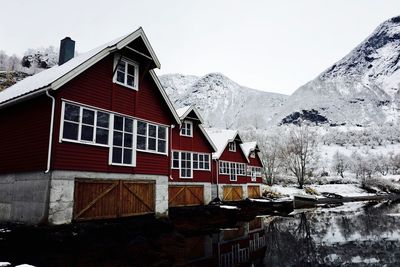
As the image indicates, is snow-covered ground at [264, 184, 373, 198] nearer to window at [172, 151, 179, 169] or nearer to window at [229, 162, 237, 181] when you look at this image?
window at [229, 162, 237, 181]

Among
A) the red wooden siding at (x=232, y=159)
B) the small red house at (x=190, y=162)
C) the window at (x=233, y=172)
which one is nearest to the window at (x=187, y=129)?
the small red house at (x=190, y=162)

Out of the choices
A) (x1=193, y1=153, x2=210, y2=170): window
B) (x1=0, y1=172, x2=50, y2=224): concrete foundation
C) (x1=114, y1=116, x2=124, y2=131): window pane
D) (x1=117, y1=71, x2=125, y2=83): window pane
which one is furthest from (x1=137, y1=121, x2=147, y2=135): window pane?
(x1=193, y1=153, x2=210, y2=170): window

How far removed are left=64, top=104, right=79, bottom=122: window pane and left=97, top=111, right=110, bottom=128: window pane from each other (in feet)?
3.96

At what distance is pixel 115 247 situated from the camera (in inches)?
401

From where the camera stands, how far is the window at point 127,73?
15715mm

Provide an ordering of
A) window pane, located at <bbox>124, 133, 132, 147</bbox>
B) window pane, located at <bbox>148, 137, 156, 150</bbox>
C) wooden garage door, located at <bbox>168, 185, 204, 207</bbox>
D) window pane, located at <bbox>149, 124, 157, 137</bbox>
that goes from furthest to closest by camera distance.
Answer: wooden garage door, located at <bbox>168, 185, 204, 207</bbox>
window pane, located at <bbox>149, 124, 157, 137</bbox>
window pane, located at <bbox>148, 137, 156, 150</bbox>
window pane, located at <bbox>124, 133, 132, 147</bbox>

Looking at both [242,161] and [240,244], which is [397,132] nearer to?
[242,161]

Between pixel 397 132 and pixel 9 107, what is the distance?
185m

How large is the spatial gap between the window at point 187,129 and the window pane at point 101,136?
1185 cm

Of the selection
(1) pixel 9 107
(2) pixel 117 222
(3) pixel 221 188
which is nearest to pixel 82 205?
Result: (2) pixel 117 222

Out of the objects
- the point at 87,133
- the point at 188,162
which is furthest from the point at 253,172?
the point at 87,133

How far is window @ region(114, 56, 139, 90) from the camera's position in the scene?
619 inches

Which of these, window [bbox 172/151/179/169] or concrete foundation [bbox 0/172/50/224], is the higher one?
window [bbox 172/151/179/169]

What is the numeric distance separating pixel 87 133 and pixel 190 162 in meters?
13.6
